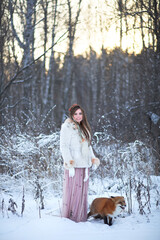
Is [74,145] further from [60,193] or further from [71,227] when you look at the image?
[60,193]

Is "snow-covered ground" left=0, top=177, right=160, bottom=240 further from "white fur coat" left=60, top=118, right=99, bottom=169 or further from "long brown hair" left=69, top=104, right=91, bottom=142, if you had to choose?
"long brown hair" left=69, top=104, right=91, bottom=142

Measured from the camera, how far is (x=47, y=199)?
4.45m

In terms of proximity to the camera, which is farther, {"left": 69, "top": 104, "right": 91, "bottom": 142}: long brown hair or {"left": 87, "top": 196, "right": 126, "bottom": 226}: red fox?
{"left": 69, "top": 104, "right": 91, "bottom": 142}: long brown hair

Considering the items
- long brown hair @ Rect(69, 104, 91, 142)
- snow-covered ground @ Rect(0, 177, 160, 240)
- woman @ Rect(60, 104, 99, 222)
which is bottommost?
snow-covered ground @ Rect(0, 177, 160, 240)

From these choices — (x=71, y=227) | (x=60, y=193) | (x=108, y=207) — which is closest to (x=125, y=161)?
(x=60, y=193)

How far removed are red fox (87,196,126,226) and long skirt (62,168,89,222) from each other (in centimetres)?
19

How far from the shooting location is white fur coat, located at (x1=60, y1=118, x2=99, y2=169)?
10.7 feet

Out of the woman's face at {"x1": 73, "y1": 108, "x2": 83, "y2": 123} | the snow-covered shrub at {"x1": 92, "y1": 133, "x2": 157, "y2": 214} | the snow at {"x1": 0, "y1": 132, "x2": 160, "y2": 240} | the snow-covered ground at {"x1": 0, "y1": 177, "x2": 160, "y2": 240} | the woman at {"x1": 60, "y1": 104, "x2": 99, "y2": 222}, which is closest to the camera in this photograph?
the snow-covered ground at {"x1": 0, "y1": 177, "x2": 160, "y2": 240}

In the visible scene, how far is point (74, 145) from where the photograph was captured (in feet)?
10.9

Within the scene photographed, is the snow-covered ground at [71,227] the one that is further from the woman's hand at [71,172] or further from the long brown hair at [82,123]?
the long brown hair at [82,123]

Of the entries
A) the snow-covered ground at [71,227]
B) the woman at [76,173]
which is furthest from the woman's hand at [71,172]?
the snow-covered ground at [71,227]

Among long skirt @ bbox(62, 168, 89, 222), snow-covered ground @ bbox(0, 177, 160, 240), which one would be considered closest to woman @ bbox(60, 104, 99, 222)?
long skirt @ bbox(62, 168, 89, 222)

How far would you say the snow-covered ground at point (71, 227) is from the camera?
9.47 feet

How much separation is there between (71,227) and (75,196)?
0.39m
